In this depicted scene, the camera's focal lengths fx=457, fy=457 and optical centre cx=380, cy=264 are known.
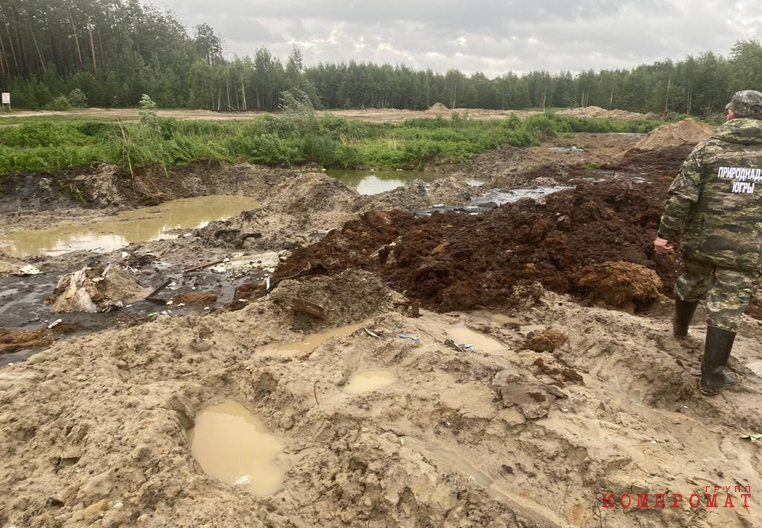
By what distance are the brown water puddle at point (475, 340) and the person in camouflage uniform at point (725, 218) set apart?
1.87 meters

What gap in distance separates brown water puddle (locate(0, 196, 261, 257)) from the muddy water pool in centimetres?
564

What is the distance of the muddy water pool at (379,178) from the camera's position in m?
19.6

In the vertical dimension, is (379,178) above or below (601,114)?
below

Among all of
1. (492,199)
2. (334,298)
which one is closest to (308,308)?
(334,298)

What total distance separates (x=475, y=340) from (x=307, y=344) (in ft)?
6.38

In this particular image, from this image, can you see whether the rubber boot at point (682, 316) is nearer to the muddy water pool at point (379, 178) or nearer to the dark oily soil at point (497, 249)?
the dark oily soil at point (497, 249)

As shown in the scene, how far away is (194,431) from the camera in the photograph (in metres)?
3.78

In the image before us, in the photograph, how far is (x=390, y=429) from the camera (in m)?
3.51

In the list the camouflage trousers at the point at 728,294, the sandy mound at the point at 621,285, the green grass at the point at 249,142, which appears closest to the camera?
the camouflage trousers at the point at 728,294

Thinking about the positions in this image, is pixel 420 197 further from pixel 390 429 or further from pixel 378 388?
pixel 390 429

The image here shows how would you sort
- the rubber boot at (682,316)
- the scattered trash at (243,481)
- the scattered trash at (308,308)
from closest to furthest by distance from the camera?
the scattered trash at (243,481) → the rubber boot at (682,316) → the scattered trash at (308,308)

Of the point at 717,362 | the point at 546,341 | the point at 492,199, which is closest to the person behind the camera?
the point at 717,362

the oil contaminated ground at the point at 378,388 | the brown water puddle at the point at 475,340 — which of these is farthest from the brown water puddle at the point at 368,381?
the brown water puddle at the point at 475,340

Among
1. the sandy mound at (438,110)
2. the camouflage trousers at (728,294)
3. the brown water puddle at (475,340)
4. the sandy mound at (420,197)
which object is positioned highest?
the sandy mound at (438,110)
